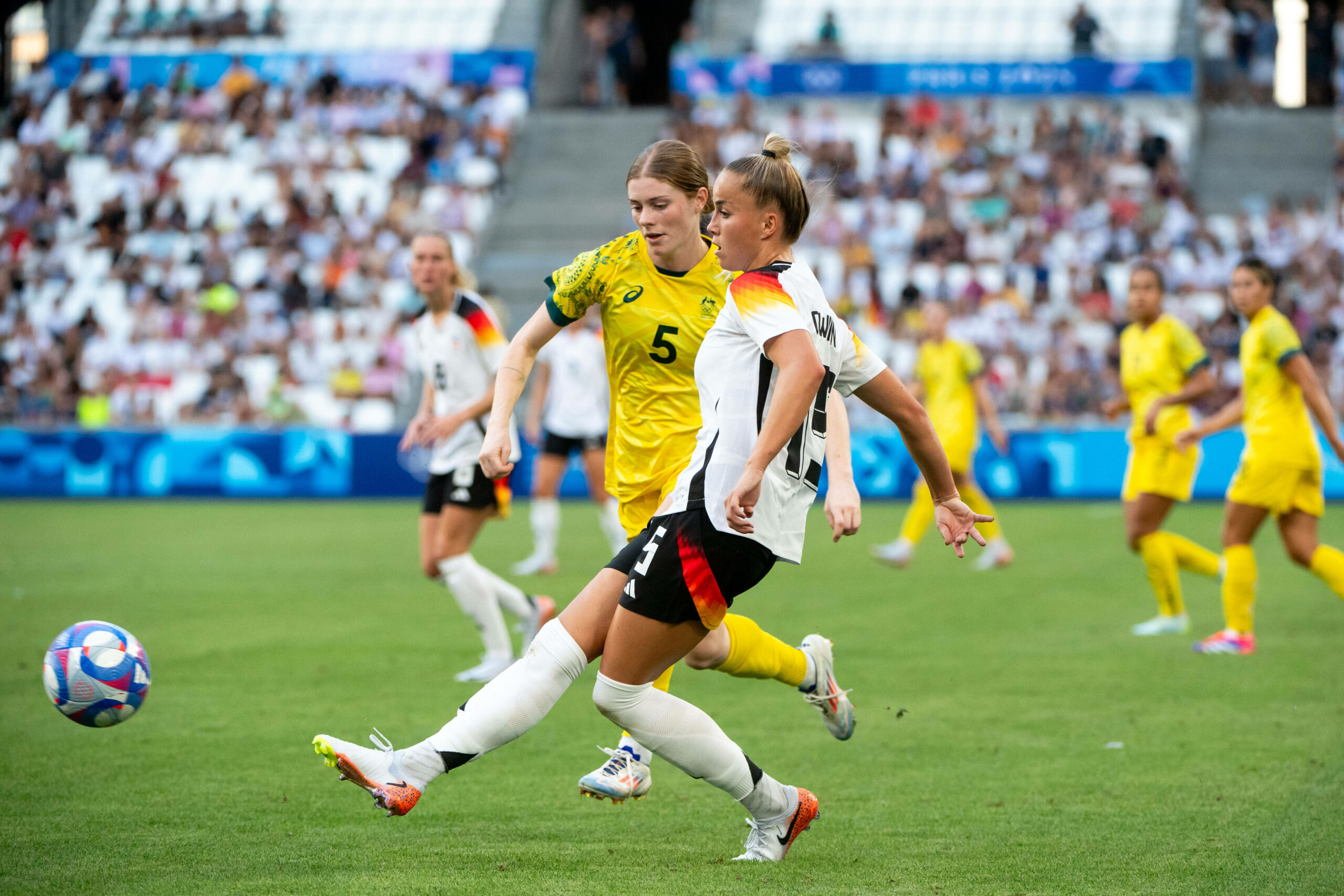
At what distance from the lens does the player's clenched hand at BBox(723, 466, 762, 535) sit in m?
3.67

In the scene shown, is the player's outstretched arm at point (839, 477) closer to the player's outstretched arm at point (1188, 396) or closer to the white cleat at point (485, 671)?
the white cleat at point (485, 671)

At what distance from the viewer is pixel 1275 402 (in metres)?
8.13

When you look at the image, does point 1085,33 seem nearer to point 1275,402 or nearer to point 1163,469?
point 1163,469

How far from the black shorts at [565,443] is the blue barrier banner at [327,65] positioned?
55.9ft

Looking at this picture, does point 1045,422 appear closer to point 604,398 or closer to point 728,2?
point 604,398

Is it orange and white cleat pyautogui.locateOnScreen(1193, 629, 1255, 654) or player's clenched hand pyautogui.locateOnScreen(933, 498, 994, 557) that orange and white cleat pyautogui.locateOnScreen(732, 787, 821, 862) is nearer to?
player's clenched hand pyautogui.locateOnScreen(933, 498, 994, 557)

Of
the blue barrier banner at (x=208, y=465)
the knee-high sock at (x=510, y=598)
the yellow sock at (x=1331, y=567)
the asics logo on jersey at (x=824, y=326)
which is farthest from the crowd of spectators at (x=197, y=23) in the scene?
the asics logo on jersey at (x=824, y=326)

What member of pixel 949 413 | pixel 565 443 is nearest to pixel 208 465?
pixel 565 443

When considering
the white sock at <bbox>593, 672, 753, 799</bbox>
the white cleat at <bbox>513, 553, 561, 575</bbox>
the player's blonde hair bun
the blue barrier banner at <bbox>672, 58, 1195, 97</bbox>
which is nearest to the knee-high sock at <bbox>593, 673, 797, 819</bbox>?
the white sock at <bbox>593, 672, 753, 799</bbox>

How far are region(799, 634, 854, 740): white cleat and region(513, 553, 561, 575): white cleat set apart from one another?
6.90 metres

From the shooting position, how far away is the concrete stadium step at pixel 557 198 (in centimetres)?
2481

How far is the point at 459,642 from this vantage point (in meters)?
8.66

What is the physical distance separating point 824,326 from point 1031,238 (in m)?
19.8

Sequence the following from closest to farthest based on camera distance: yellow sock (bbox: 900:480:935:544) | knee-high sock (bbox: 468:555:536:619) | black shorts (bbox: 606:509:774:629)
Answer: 1. black shorts (bbox: 606:509:774:629)
2. knee-high sock (bbox: 468:555:536:619)
3. yellow sock (bbox: 900:480:935:544)
